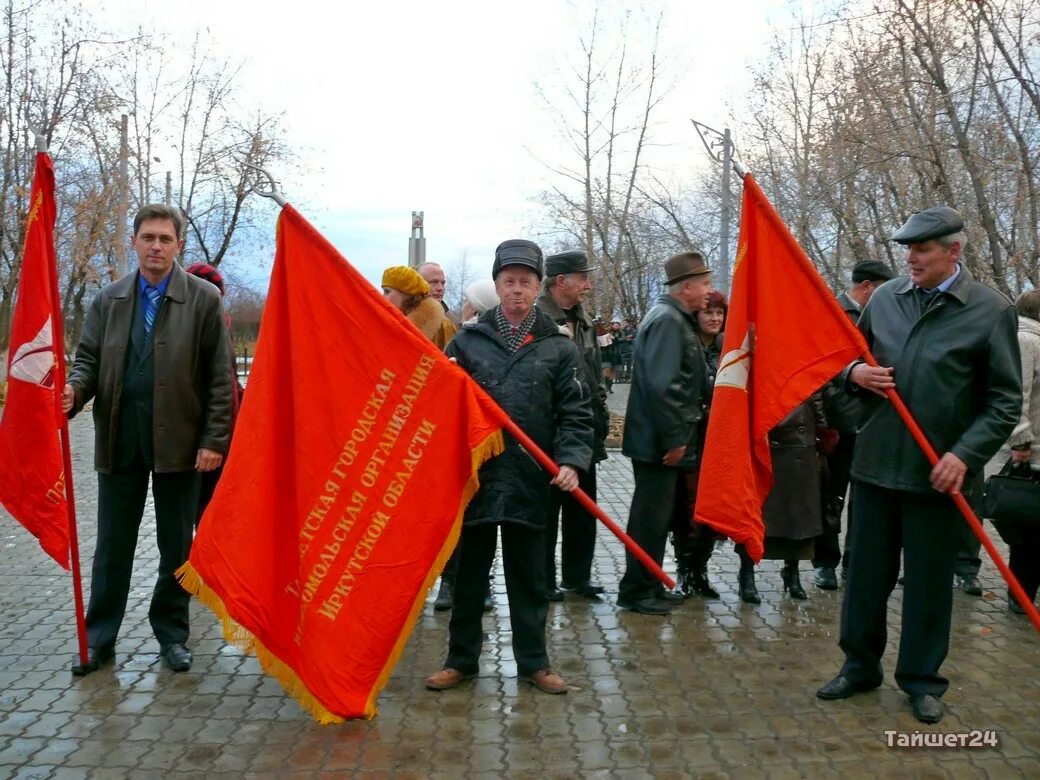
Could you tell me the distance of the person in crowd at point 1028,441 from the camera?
5.66 meters

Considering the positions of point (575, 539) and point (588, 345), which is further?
point (575, 539)

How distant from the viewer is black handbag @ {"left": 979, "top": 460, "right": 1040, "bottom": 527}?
552 centimetres

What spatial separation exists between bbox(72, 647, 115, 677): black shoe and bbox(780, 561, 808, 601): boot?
3891 millimetres

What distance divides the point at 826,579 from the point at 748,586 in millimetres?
661

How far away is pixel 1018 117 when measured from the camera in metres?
11.4

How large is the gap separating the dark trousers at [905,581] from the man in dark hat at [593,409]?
1.85m

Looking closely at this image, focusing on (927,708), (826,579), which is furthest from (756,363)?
(826,579)

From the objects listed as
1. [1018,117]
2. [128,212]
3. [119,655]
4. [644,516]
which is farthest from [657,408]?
[128,212]

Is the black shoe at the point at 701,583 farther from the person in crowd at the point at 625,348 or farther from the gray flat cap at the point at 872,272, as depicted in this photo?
the person in crowd at the point at 625,348

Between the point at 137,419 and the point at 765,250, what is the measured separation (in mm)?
3047

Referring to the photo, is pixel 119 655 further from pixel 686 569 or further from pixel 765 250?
pixel 765 250

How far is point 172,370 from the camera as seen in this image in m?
4.92

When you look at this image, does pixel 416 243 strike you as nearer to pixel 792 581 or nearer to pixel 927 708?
pixel 792 581

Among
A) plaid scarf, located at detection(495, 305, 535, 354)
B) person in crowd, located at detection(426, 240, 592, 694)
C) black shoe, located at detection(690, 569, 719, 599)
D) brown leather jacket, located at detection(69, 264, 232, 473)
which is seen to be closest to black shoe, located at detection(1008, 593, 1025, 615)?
black shoe, located at detection(690, 569, 719, 599)
